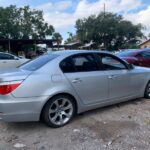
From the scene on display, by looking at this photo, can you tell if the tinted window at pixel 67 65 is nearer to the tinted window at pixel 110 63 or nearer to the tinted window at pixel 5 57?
the tinted window at pixel 110 63

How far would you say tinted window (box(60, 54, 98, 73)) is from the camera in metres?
4.86

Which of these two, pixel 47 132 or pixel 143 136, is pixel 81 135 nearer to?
pixel 47 132

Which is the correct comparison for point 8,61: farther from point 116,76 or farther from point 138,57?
point 116,76

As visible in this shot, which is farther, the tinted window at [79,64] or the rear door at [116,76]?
the rear door at [116,76]

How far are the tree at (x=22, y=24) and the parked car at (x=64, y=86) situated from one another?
1566 inches

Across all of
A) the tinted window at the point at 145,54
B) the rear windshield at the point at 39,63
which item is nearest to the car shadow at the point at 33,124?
the rear windshield at the point at 39,63

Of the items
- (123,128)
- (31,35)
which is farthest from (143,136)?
(31,35)

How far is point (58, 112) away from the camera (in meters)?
4.71

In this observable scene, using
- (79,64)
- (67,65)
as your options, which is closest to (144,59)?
(79,64)

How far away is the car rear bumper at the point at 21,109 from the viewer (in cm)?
417

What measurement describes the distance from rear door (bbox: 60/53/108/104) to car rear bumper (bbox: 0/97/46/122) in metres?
0.80

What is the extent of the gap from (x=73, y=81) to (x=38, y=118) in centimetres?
98

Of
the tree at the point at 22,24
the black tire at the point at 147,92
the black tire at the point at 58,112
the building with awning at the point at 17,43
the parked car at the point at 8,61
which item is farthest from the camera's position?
the tree at the point at 22,24

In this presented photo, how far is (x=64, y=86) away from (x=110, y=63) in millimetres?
1529
